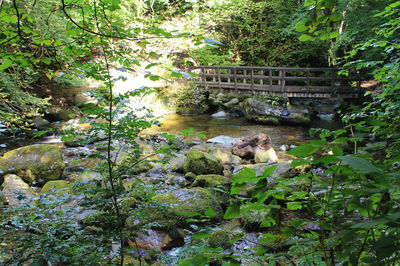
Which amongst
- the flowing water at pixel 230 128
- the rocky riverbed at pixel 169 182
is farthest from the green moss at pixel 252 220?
the flowing water at pixel 230 128

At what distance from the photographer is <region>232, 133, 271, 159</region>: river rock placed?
7414mm

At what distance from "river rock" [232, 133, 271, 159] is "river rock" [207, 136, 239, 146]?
633 millimetres

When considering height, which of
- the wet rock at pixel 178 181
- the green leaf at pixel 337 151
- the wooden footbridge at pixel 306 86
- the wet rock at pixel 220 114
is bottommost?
the wet rock at pixel 178 181

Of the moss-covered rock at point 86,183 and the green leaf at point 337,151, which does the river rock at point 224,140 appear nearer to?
the moss-covered rock at point 86,183

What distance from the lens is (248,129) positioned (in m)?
10.3

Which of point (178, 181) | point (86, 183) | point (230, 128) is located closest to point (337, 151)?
point (86, 183)

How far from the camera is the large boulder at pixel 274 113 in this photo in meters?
10.4

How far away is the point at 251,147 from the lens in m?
7.58

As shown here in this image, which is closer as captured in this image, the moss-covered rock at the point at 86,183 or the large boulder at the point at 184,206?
the moss-covered rock at the point at 86,183

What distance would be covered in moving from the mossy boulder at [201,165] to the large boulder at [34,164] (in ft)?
10.3

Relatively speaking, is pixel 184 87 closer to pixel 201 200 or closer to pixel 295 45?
pixel 295 45

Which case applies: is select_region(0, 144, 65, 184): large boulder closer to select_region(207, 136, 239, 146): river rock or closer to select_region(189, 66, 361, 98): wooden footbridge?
select_region(207, 136, 239, 146): river rock

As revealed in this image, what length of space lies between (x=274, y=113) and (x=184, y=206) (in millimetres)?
8265

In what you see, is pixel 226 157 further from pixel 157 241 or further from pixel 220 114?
pixel 220 114
